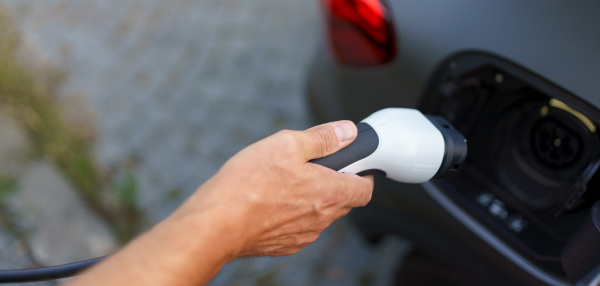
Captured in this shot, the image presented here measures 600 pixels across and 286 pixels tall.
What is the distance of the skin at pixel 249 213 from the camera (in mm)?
853

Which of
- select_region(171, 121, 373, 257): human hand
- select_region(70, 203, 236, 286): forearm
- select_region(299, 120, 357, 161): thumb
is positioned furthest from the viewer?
select_region(299, 120, 357, 161): thumb

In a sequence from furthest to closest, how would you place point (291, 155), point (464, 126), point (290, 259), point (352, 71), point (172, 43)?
point (172, 43) < point (290, 259) < point (352, 71) < point (464, 126) < point (291, 155)

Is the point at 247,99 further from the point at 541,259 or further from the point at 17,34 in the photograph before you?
the point at 541,259

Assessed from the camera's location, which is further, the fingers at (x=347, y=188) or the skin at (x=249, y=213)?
the fingers at (x=347, y=188)

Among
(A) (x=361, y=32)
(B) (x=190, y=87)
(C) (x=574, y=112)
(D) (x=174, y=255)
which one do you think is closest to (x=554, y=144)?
(C) (x=574, y=112)

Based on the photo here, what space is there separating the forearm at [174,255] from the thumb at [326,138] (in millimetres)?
241

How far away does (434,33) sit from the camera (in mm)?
1428

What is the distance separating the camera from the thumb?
1045 mm

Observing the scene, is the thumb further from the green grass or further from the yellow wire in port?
the green grass

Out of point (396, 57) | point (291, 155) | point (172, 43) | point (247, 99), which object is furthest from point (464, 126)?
point (172, 43)

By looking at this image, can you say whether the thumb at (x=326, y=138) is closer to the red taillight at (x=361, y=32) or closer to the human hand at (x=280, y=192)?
the human hand at (x=280, y=192)

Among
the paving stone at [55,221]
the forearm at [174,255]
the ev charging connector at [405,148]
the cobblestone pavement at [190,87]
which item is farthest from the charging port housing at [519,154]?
the paving stone at [55,221]

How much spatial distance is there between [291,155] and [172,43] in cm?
257

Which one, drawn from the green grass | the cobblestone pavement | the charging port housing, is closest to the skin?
the charging port housing
